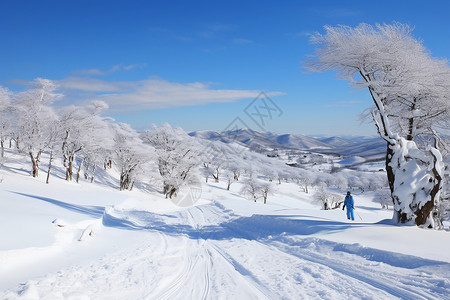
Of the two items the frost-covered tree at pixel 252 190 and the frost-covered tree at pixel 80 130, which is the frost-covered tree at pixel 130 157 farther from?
the frost-covered tree at pixel 252 190

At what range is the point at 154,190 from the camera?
44.9m

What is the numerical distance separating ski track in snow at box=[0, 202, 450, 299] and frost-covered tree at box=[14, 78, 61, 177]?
25533 mm

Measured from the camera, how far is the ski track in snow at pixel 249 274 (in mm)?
5355

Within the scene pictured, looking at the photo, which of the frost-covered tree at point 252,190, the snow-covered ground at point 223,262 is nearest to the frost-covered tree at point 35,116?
the snow-covered ground at point 223,262

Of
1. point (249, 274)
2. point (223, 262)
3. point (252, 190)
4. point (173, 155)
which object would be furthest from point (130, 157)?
point (249, 274)

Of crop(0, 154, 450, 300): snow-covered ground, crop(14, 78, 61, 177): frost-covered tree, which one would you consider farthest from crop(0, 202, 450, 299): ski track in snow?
crop(14, 78, 61, 177): frost-covered tree

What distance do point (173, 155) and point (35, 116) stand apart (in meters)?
16.2

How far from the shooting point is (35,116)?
93.6 feet

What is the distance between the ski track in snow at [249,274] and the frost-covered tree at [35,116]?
25533 mm

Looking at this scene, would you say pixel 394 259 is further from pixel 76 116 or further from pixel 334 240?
pixel 76 116

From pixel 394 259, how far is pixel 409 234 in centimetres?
296

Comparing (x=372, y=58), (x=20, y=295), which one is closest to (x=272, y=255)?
(x=20, y=295)

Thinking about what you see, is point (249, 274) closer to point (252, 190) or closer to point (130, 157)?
point (130, 157)

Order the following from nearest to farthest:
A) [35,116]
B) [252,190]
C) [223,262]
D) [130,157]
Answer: [223,262] → [35,116] → [130,157] → [252,190]
